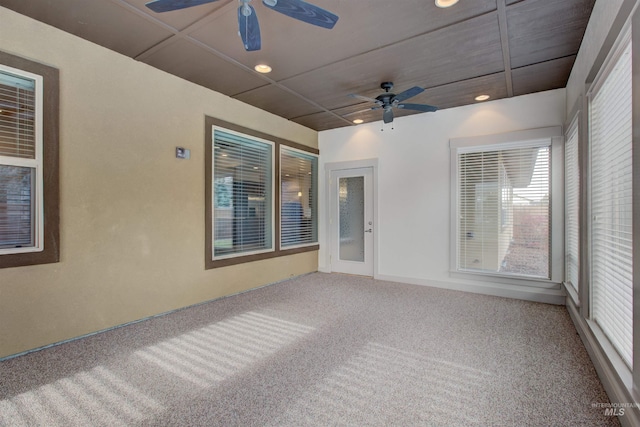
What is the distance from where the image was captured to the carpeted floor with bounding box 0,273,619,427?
1.84 m

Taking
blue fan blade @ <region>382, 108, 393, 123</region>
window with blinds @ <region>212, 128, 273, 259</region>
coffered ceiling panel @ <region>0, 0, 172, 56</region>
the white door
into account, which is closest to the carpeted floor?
window with blinds @ <region>212, 128, 273, 259</region>

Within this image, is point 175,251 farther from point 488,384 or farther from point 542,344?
point 542,344

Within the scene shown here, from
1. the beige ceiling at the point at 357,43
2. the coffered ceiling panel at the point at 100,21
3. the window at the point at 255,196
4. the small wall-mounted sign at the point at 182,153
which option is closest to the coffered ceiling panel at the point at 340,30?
the beige ceiling at the point at 357,43

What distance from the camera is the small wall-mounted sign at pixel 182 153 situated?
3.70 meters

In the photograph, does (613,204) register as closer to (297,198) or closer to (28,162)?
(297,198)

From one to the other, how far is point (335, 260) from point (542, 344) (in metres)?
3.69

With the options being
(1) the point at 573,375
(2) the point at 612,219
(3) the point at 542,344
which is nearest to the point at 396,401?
(1) the point at 573,375

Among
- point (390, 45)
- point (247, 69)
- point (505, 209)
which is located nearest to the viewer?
point (390, 45)

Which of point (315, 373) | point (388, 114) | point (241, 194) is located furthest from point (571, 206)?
point (241, 194)

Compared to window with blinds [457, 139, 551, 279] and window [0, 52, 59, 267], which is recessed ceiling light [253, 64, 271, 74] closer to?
window [0, 52, 59, 267]

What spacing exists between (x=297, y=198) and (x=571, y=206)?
403 cm

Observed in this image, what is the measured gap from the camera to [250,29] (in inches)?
91.0

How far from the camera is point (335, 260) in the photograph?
19.9 ft

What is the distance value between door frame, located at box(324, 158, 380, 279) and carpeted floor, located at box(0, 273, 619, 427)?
6.50 feet
